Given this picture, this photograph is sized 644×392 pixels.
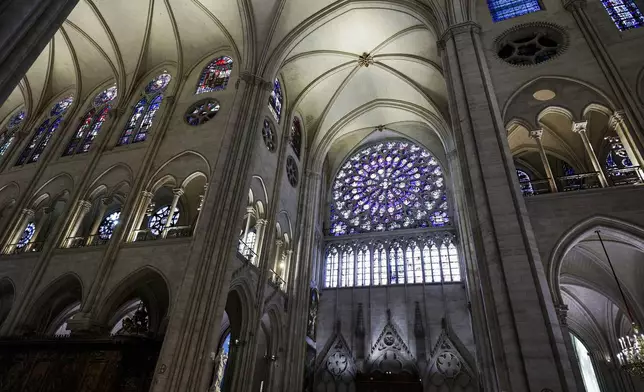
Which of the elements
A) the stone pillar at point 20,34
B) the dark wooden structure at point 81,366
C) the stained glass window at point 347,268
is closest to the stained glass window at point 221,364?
the dark wooden structure at point 81,366

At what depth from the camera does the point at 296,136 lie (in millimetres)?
17734

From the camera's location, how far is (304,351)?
541 inches

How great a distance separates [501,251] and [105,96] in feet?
57.2

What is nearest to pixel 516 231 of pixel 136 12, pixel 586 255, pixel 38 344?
pixel 586 255

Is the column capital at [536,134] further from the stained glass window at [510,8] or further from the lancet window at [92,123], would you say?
the lancet window at [92,123]

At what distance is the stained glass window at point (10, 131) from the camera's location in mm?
17455

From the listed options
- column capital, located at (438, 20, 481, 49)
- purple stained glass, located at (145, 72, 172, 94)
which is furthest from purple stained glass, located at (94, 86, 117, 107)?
column capital, located at (438, 20, 481, 49)

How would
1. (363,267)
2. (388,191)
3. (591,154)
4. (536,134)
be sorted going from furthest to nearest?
(388,191)
(363,267)
(536,134)
(591,154)

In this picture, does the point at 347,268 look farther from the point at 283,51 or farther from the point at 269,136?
the point at 283,51

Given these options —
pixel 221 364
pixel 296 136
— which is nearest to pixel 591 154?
pixel 296 136

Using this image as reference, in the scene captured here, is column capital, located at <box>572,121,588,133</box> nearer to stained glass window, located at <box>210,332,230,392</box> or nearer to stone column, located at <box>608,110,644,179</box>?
stone column, located at <box>608,110,644,179</box>

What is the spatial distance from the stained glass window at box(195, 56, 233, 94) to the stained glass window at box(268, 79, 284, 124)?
75.5 inches

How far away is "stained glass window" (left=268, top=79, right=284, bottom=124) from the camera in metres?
15.4

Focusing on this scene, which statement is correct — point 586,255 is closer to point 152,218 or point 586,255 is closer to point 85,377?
point 85,377
